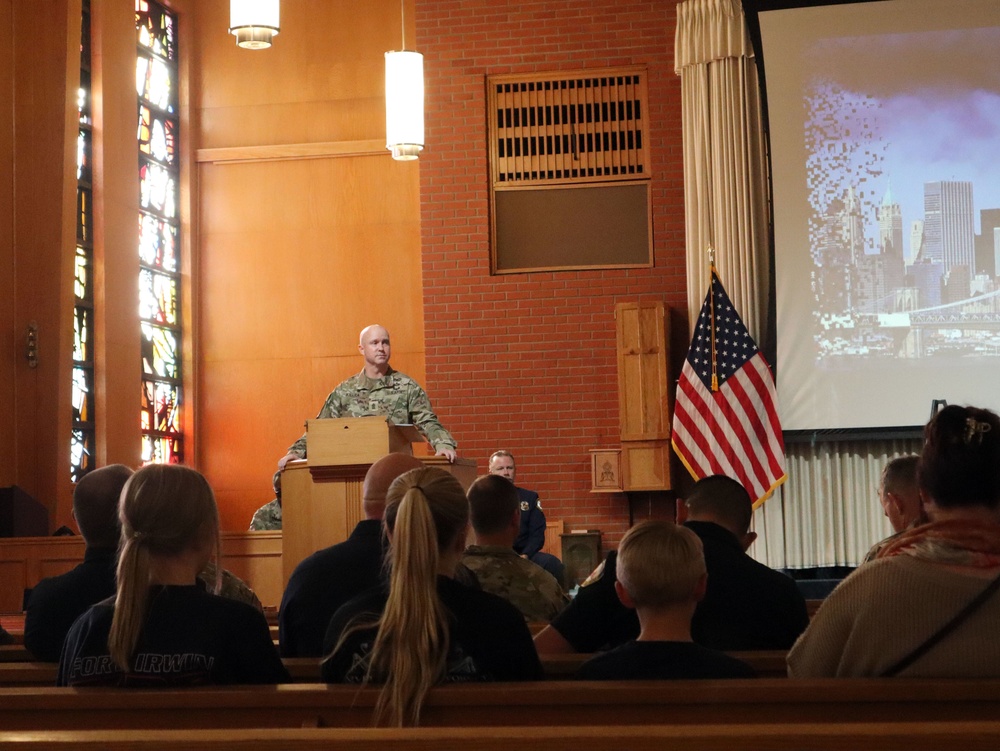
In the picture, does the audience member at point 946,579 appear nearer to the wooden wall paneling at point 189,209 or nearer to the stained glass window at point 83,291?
the stained glass window at point 83,291

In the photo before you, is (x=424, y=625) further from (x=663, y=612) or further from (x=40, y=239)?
(x=40, y=239)

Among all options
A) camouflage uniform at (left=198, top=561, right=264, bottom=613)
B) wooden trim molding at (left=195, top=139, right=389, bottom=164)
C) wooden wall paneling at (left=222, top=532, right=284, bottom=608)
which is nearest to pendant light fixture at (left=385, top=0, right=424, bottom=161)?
wooden trim molding at (left=195, top=139, right=389, bottom=164)

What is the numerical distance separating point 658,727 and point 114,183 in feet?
28.3

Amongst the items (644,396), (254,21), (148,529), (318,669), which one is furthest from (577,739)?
(644,396)

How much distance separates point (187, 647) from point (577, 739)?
1.04 m

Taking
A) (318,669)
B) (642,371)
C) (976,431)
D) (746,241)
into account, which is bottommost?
(318,669)

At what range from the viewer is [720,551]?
136 inches

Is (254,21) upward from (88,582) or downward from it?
upward

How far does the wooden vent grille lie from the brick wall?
109 millimetres

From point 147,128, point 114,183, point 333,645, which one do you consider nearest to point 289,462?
point 333,645

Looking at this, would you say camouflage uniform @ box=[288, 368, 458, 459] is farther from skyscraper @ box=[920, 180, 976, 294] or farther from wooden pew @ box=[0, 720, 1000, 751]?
wooden pew @ box=[0, 720, 1000, 751]

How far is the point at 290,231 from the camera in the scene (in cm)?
1063

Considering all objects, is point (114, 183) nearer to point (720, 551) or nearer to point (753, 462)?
point (753, 462)

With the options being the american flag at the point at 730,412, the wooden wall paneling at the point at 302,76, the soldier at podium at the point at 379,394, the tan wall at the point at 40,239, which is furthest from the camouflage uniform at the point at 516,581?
the wooden wall paneling at the point at 302,76
